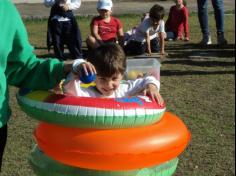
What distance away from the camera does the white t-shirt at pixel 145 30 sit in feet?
28.0

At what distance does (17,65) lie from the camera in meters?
2.41

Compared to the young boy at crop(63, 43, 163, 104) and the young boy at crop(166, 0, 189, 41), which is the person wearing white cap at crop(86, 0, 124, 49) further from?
the young boy at crop(63, 43, 163, 104)

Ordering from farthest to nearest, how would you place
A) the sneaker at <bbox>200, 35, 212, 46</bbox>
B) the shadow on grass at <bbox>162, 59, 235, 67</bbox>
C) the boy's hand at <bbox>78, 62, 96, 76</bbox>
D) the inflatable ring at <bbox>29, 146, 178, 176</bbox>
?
the sneaker at <bbox>200, 35, 212, 46</bbox> → the shadow on grass at <bbox>162, 59, 235, 67</bbox> → the inflatable ring at <bbox>29, 146, 178, 176</bbox> → the boy's hand at <bbox>78, 62, 96, 76</bbox>

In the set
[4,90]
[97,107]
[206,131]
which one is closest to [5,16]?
[4,90]

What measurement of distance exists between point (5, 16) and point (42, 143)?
0.63 m

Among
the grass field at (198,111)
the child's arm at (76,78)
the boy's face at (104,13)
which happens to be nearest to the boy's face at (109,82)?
the child's arm at (76,78)

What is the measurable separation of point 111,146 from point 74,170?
0.28m

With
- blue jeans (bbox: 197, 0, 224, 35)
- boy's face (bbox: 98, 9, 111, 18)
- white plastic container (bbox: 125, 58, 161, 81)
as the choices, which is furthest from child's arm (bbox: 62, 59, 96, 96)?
blue jeans (bbox: 197, 0, 224, 35)

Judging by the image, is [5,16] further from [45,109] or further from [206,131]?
[206,131]

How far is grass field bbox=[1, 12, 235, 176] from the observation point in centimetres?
376

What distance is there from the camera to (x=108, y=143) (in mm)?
2316

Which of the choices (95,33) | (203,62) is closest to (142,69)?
(203,62)

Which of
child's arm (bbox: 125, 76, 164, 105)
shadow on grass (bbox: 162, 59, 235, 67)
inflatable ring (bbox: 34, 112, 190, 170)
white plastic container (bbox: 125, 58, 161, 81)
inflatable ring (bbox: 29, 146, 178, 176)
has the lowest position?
shadow on grass (bbox: 162, 59, 235, 67)

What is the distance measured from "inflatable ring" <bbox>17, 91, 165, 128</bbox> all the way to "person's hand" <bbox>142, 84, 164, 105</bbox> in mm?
62
